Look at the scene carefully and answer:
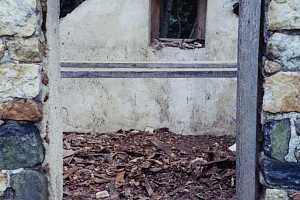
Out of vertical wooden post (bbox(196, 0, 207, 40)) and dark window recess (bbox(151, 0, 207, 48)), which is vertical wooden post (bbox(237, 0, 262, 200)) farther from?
dark window recess (bbox(151, 0, 207, 48))

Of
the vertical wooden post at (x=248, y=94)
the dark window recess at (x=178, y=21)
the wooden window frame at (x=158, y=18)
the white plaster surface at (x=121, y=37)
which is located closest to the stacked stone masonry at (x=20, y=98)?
the vertical wooden post at (x=248, y=94)

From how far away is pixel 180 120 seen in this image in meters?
6.14

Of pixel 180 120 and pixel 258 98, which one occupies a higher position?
pixel 258 98

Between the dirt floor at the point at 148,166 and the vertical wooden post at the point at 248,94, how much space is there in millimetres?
1616

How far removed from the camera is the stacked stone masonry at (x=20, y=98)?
2.24 meters

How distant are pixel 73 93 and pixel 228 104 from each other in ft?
5.86

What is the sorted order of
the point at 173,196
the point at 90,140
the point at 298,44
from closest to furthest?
1. the point at 298,44
2. the point at 173,196
3. the point at 90,140

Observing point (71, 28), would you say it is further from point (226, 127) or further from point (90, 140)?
point (226, 127)

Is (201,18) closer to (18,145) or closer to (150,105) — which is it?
(150,105)

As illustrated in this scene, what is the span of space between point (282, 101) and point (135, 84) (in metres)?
3.99

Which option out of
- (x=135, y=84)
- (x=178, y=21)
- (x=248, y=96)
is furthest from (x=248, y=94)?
(x=178, y=21)

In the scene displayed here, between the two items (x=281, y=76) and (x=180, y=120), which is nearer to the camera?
(x=281, y=76)

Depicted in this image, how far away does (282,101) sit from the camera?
2188 millimetres

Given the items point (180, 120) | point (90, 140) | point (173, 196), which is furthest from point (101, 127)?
point (173, 196)
